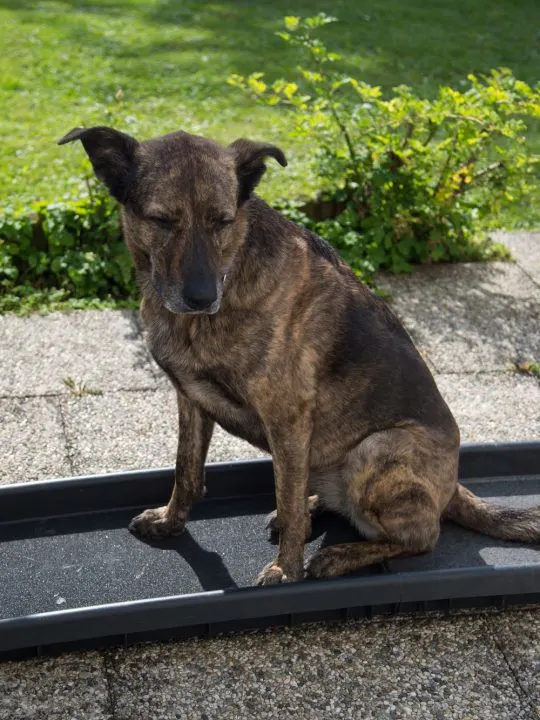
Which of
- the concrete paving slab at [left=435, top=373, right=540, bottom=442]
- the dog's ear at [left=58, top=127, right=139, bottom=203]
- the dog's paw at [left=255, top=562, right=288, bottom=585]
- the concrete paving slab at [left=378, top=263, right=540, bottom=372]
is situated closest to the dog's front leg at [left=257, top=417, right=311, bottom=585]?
the dog's paw at [left=255, top=562, right=288, bottom=585]

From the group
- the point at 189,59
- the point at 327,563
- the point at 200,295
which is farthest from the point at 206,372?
the point at 189,59

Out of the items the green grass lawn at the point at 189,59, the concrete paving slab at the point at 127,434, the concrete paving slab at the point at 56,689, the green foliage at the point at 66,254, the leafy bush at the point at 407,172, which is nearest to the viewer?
the concrete paving slab at the point at 56,689

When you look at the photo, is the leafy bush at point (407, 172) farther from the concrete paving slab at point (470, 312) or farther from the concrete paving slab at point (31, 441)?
the concrete paving slab at point (31, 441)

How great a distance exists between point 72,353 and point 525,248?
3.36 metres

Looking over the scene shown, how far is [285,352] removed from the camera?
11.7 feet

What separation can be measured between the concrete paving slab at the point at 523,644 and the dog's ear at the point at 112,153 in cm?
206

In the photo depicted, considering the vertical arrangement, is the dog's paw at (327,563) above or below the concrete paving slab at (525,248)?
above

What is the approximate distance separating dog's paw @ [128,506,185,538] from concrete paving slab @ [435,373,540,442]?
1.65 m

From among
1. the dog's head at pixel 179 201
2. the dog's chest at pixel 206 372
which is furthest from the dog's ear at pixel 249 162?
the dog's chest at pixel 206 372

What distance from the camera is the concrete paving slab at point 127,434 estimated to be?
15.3ft

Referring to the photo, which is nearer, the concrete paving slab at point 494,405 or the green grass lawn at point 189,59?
the concrete paving slab at point 494,405

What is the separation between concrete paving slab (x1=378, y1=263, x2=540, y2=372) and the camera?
575 cm

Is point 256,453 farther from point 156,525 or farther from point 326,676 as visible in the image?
point 326,676

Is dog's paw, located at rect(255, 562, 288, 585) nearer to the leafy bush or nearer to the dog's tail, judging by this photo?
the dog's tail
